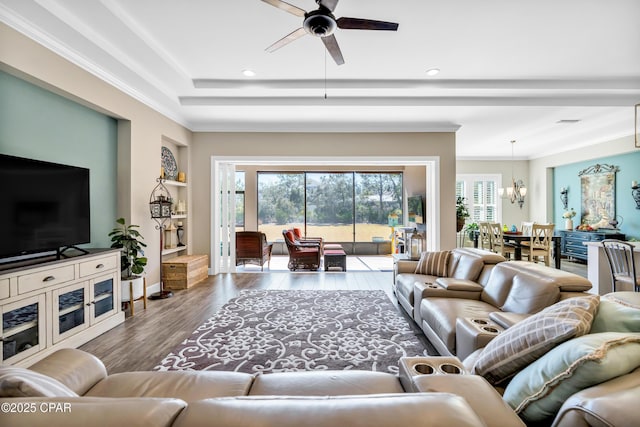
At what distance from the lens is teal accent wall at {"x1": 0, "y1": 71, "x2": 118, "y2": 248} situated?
2.63 meters

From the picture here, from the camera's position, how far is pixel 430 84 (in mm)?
4117

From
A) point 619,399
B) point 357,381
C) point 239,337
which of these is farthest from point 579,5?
point 239,337

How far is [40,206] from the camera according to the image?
2562 mm

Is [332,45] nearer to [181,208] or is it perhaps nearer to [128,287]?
[128,287]

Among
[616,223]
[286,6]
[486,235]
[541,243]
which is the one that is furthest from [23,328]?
[616,223]

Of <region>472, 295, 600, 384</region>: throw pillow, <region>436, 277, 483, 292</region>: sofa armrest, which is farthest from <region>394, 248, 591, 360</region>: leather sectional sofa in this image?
<region>472, 295, 600, 384</region>: throw pillow

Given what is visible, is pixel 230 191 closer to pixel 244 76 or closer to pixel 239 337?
pixel 244 76

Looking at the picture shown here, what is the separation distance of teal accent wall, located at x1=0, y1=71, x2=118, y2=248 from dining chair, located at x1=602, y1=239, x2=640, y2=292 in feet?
21.1

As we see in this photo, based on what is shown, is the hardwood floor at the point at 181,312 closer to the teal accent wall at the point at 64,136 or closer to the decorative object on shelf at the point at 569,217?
the teal accent wall at the point at 64,136

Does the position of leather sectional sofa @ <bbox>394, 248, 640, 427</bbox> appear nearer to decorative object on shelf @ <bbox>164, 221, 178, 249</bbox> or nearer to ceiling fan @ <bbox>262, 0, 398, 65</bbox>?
ceiling fan @ <bbox>262, 0, 398, 65</bbox>

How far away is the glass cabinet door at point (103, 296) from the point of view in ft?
9.64

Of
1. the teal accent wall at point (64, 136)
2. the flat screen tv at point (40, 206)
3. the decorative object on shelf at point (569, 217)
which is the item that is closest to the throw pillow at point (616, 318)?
the flat screen tv at point (40, 206)

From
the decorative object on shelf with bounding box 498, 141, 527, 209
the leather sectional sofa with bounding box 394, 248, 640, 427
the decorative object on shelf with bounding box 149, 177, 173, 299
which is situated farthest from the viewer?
the decorative object on shelf with bounding box 498, 141, 527, 209

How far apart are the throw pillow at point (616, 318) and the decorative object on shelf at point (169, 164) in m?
5.49
